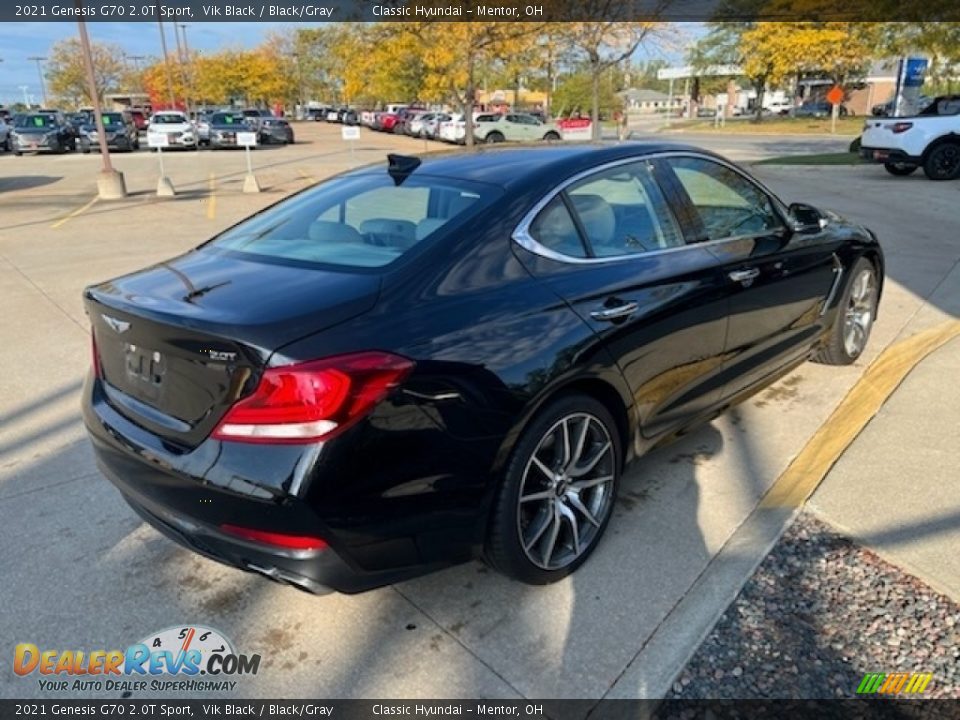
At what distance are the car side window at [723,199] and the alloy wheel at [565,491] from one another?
1309 millimetres

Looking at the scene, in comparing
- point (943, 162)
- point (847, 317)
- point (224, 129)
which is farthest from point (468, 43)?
point (847, 317)

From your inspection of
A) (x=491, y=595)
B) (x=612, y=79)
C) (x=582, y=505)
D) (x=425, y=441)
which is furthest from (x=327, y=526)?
(x=612, y=79)

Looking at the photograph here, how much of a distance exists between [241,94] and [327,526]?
78358 mm

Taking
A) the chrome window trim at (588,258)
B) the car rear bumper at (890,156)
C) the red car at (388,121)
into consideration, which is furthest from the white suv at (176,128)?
the chrome window trim at (588,258)

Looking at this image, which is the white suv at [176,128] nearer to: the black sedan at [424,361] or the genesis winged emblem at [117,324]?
the black sedan at [424,361]

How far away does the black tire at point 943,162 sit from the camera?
1564cm

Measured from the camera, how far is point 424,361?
7.25ft

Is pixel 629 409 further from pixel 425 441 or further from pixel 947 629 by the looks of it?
pixel 947 629

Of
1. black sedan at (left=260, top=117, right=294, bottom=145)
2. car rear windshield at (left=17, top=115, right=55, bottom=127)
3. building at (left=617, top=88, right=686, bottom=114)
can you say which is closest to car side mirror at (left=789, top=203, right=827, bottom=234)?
car rear windshield at (left=17, top=115, right=55, bottom=127)

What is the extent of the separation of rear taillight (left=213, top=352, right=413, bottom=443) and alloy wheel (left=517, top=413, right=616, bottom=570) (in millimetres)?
725

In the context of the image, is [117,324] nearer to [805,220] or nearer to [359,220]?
[359,220]

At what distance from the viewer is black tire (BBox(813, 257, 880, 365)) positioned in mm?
4648

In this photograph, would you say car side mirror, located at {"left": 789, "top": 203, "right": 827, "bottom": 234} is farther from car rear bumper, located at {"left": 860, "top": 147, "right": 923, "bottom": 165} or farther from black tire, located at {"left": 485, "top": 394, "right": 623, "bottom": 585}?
car rear bumper, located at {"left": 860, "top": 147, "right": 923, "bottom": 165}

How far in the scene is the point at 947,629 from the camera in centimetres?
A: 247
